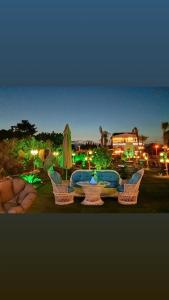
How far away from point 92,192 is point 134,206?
0.88 m

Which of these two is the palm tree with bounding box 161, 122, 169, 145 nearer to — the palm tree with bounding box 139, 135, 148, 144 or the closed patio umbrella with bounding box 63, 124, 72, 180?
the palm tree with bounding box 139, 135, 148, 144

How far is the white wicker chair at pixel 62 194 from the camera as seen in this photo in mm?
6977

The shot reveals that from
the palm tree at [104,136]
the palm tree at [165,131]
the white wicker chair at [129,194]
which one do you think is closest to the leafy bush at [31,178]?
the palm tree at [104,136]

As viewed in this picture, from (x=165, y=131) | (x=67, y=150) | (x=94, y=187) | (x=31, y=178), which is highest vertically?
(x=165, y=131)

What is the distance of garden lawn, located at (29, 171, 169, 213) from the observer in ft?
21.6

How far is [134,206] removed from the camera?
6.87 metres

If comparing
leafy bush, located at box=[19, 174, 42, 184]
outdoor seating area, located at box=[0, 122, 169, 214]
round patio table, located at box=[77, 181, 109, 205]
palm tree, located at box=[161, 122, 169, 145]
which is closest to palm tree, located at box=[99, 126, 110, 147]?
outdoor seating area, located at box=[0, 122, 169, 214]

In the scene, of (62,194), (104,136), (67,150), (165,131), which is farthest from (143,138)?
(62,194)

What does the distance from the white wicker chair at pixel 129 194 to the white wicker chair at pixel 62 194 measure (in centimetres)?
94

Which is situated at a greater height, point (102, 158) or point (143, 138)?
point (143, 138)

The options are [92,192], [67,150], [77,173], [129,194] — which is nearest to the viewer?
[129,194]

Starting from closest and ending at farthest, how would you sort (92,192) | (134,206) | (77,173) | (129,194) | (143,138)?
(134,206) → (143,138) → (129,194) → (92,192) → (77,173)

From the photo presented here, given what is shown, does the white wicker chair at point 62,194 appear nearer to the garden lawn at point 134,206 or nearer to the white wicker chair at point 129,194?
the garden lawn at point 134,206

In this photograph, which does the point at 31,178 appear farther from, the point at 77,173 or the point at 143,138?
the point at 143,138
